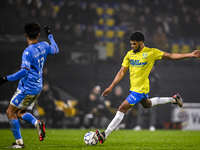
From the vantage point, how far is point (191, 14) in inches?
726

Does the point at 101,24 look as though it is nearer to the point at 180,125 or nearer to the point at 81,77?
the point at 81,77

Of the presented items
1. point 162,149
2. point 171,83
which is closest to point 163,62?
point 171,83

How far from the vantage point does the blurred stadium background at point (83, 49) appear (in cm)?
1304

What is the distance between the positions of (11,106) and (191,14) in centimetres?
1504

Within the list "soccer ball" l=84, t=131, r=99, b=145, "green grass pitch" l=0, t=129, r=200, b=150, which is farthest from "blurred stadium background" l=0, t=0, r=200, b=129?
"soccer ball" l=84, t=131, r=99, b=145

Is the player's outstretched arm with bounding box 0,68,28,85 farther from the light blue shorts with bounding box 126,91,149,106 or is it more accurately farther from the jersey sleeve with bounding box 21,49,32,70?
the light blue shorts with bounding box 126,91,149,106

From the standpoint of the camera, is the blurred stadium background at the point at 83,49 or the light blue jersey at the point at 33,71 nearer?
the light blue jersey at the point at 33,71

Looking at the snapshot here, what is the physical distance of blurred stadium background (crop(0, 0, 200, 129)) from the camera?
1304 cm

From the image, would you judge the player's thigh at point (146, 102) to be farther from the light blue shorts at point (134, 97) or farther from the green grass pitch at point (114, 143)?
the green grass pitch at point (114, 143)

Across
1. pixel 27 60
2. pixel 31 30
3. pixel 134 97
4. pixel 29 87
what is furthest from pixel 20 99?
pixel 134 97

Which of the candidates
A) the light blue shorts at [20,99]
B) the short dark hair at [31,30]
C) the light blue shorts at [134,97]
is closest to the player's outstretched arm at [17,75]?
the light blue shorts at [20,99]

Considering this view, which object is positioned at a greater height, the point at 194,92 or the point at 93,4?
the point at 93,4

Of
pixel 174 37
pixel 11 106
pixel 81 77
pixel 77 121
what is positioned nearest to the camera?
pixel 11 106

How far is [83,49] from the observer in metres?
13.4
